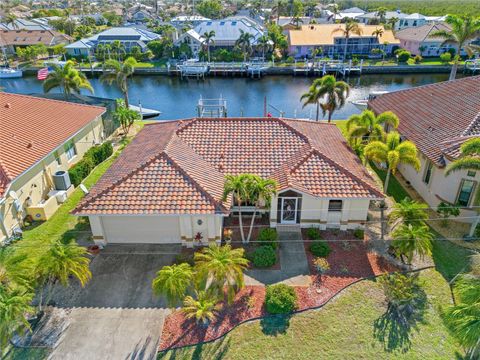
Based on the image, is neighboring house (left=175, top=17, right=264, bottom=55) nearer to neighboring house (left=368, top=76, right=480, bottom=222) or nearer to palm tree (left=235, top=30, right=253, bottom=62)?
palm tree (left=235, top=30, right=253, bottom=62)

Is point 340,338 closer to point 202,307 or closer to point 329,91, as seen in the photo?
point 202,307

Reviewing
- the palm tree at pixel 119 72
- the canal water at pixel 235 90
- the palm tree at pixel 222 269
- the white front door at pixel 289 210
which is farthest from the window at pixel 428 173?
the palm tree at pixel 119 72

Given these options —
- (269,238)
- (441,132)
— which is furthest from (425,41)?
(269,238)

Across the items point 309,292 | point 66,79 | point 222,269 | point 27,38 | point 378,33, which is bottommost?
point 309,292

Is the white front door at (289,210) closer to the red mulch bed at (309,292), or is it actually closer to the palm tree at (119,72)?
the red mulch bed at (309,292)

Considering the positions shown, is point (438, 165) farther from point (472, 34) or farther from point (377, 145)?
point (472, 34)

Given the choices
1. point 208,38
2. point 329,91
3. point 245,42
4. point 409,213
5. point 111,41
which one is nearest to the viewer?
point 409,213
